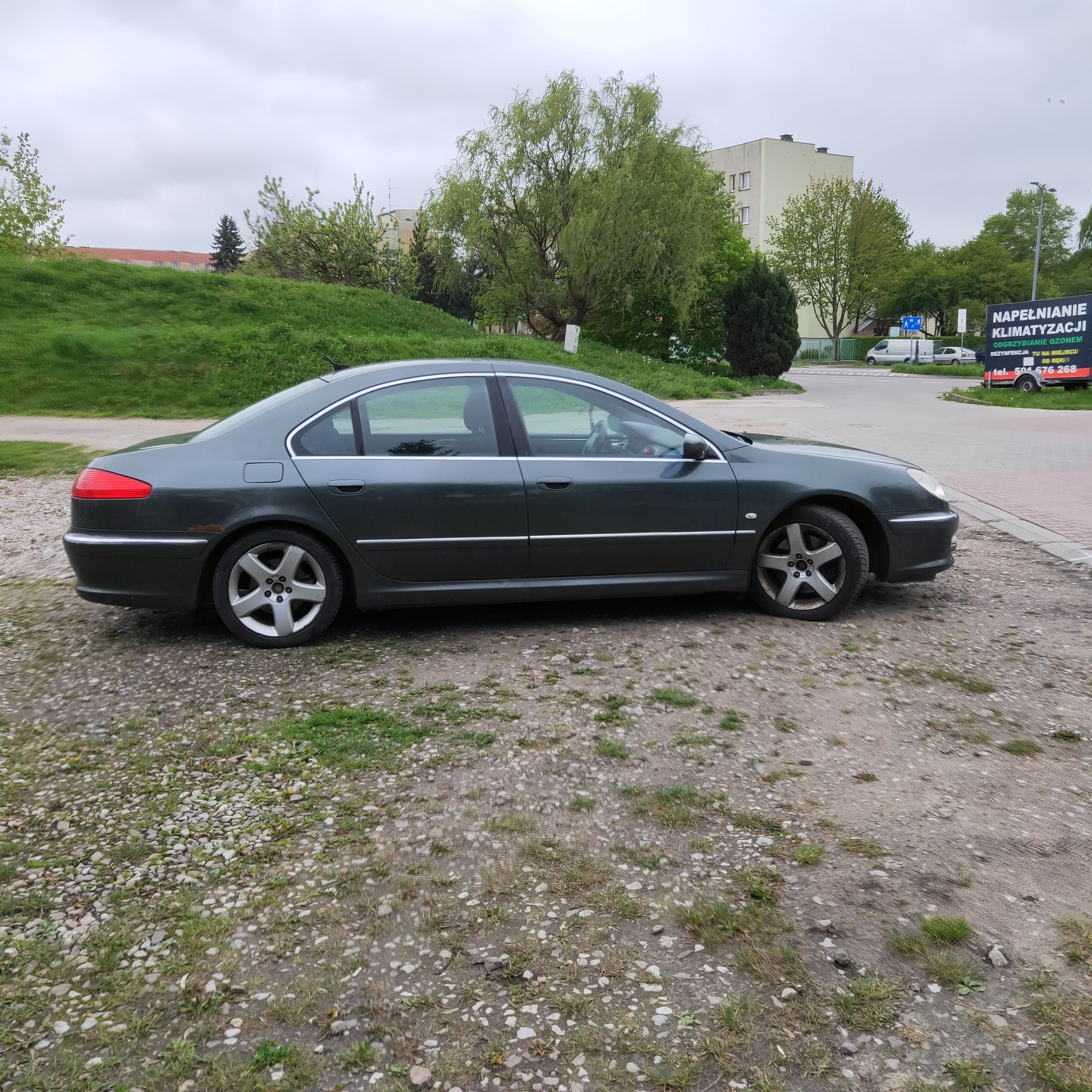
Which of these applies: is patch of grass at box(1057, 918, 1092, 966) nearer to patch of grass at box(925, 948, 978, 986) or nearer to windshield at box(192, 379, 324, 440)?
patch of grass at box(925, 948, 978, 986)

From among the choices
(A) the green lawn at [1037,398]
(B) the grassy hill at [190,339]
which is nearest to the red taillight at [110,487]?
(B) the grassy hill at [190,339]

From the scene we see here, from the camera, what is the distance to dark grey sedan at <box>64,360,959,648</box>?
501cm

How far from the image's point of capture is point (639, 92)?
3441 cm

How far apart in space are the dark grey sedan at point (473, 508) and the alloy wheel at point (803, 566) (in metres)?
0.01

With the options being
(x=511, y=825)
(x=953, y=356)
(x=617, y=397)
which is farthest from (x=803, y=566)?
(x=953, y=356)

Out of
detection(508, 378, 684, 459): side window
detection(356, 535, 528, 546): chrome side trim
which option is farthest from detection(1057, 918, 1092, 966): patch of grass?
detection(508, 378, 684, 459): side window

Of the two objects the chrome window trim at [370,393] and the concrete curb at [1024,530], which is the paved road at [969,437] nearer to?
the concrete curb at [1024,530]

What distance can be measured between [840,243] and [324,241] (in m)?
39.6

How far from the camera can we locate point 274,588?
5.09m

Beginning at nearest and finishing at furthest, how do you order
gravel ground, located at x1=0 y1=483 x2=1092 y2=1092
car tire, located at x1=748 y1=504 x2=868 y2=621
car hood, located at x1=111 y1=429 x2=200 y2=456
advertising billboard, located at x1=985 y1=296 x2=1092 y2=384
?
gravel ground, located at x1=0 y1=483 x2=1092 y2=1092, car hood, located at x1=111 y1=429 x2=200 y2=456, car tire, located at x1=748 y1=504 x2=868 y2=621, advertising billboard, located at x1=985 y1=296 x2=1092 y2=384

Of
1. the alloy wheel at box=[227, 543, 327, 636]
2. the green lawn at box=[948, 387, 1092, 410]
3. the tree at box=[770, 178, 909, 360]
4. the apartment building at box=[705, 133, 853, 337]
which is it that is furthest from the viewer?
the apartment building at box=[705, 133, 853, 337]

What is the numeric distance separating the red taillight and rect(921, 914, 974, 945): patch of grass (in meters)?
3.98

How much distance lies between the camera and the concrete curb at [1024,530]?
7641mm

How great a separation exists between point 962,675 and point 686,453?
180cm
